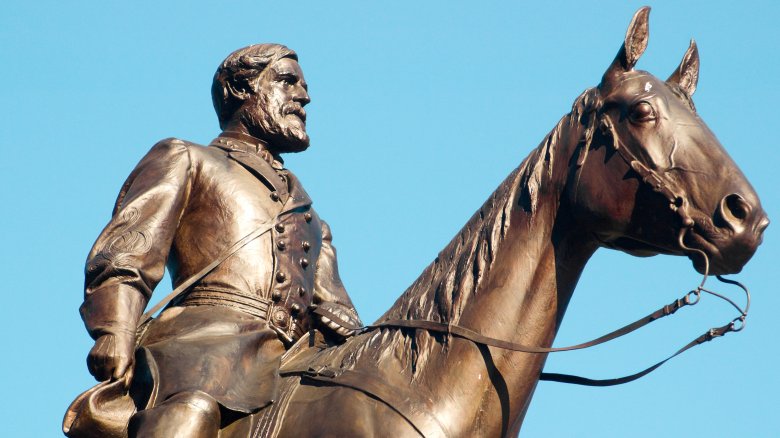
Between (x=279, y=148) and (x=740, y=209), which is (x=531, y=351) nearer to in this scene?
(x=740, y=209)

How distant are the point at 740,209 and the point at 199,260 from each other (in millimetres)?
4101

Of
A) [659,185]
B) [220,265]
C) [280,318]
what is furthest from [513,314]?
[220,265]

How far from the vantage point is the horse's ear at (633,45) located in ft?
29.3

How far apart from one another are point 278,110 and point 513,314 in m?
3.72

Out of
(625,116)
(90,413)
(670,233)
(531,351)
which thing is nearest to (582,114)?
(625,116)

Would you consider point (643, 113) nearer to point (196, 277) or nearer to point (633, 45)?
point (633, 45)

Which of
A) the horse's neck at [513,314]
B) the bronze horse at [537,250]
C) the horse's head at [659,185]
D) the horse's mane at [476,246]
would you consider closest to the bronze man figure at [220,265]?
the bronze horse at [537,250]

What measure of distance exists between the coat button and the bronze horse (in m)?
1.35

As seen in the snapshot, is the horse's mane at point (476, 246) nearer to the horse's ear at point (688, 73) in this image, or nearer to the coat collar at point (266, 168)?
the horse's ear at point (688, 73)

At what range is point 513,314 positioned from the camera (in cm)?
844

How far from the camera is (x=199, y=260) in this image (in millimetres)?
10297

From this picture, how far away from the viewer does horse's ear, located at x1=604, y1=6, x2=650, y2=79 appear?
351 inches

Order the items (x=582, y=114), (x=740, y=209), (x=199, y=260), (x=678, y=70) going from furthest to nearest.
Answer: (x=199, y=260), (x=678, y=70), (x=582, y=114), (x=740, y=209)

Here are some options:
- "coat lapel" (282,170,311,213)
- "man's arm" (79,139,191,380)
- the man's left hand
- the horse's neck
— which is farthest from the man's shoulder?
the horse's neck
